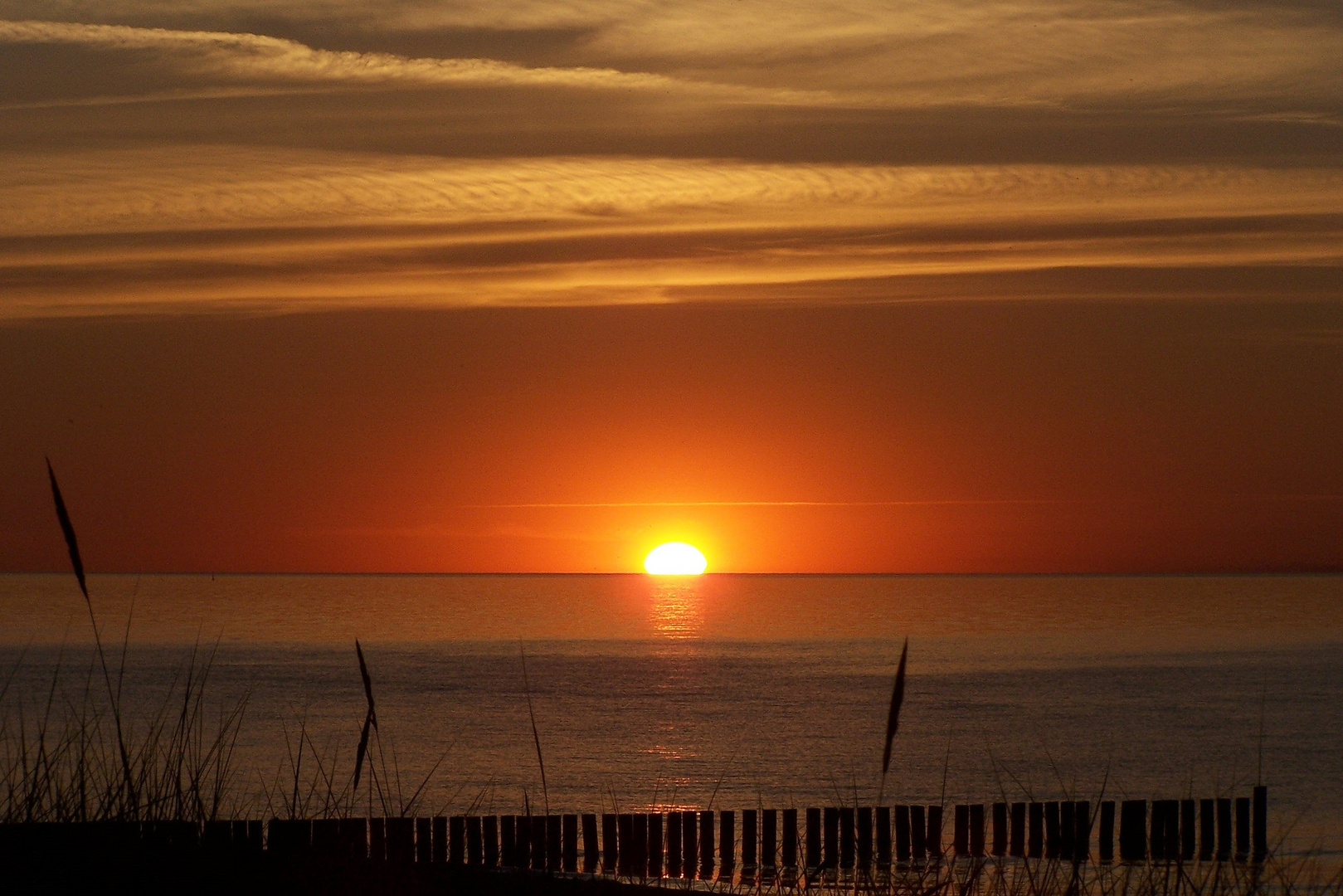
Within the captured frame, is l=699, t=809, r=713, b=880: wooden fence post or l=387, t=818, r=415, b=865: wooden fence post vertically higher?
l=699, t=809, r=713, b=880: wooden fence post

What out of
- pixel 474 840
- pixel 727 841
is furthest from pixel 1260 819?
pixel 474 840

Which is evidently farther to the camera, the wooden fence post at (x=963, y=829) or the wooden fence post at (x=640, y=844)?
the wooden fence post at (x=963, y=829)

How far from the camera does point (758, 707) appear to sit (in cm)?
5091

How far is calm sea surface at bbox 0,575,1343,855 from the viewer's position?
100 feet

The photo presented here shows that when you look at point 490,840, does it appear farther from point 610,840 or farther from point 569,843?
point 610,840

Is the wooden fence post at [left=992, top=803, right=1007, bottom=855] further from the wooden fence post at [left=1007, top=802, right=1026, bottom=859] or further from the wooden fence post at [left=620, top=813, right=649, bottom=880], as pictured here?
the wooden fence post at [left=620, top=813, right=649, bottom=880]

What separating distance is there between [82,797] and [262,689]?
170 ft

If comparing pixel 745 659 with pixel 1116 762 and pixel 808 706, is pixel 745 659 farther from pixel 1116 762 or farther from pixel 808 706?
pixel 1116 762

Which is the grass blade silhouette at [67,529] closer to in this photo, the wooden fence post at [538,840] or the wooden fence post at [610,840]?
the wooden fence post at [538,840]

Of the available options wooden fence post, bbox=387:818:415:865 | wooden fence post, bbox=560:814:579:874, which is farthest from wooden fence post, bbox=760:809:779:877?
wooden fence post, bbox=387:818:415:865

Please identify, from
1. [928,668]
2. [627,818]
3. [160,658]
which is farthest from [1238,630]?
[627,818]

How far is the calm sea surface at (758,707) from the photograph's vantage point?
100 feet

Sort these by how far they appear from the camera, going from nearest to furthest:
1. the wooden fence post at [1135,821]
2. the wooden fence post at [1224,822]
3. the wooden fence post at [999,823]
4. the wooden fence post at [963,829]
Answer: the wooden fence post at [999,823] < the wooden fence post at [963,829] < the wooden fence post at [1135,821] < the wooden fence post at [1224,822]

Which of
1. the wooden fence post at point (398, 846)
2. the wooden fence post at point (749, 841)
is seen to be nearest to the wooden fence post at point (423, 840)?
the wooden fence post at point (398, 846)
